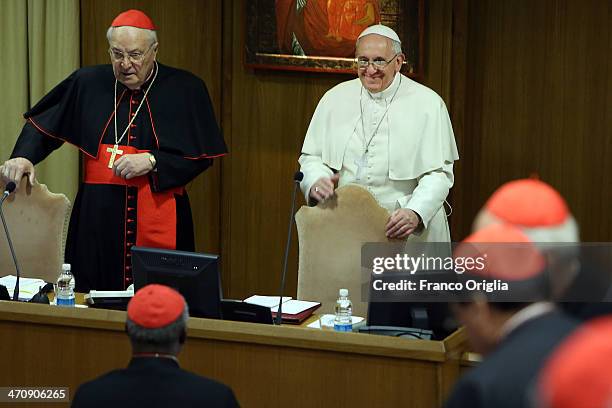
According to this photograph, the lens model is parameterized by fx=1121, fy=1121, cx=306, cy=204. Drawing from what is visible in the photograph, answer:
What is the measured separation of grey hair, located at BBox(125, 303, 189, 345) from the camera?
3.01 meters

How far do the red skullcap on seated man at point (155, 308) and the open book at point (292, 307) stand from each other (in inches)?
59.5

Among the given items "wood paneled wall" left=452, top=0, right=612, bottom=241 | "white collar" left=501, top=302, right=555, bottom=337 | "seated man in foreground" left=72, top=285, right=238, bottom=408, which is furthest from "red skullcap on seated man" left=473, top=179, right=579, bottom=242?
"wood paneled wall" left=452, top=0, right=612, bottom=241

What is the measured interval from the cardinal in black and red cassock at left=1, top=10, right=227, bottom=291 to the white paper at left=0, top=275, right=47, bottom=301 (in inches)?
26.5

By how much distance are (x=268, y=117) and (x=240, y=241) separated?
88 centimetres

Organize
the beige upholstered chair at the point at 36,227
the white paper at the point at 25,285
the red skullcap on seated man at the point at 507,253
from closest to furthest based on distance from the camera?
1. the red skullcap on seated man at the point at 507,253
2. the white paper at the point at 25,285
3. the beige upholstered chair at the point at 36,227

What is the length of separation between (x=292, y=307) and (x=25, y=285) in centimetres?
129

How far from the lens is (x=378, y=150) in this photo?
6012 millimetres

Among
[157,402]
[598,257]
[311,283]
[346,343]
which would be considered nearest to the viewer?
[157,402]

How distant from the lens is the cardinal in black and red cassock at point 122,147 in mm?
5934

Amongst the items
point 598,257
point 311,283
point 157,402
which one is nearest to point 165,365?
point 157,402

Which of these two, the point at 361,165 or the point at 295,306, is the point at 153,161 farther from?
the point at 295,306

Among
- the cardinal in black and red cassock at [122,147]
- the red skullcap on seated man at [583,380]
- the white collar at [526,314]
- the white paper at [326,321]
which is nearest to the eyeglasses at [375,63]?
A: the cardinal in black and red cassock at [122,147]

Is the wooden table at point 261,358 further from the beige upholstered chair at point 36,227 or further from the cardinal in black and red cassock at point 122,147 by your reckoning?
the cardinal in black and red cassock at point 122,147

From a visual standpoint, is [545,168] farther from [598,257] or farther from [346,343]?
[346,343]
